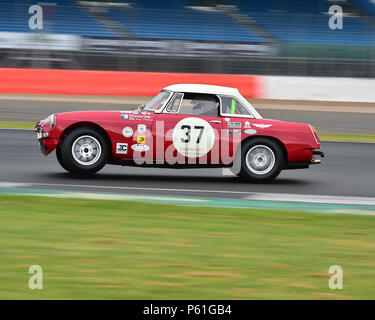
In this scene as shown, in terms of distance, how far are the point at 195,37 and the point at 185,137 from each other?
16.4m

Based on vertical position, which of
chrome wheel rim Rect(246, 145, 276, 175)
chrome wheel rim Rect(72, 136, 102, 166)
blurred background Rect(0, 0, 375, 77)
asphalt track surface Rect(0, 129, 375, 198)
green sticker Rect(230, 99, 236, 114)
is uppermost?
blurred background Rect(0, 0, 375, 77)

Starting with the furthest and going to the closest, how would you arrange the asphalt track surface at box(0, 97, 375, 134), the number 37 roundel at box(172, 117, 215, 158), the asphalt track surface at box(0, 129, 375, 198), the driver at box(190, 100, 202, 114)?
the asphalt track surface at box(0, 97, 375, 134) < the driver at box(190, 100, 202, 114) < the number 37 roundel at box(172, 117, 215, 158) < the asphalt track surface at box(0, 129, 375, 198)

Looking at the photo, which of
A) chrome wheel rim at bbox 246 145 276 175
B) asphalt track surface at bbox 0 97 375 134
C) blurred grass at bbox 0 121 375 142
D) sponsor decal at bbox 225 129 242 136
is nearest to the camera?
sponsor decal at bbox 225 129 242 136

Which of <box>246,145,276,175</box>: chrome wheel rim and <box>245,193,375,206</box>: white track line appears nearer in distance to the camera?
<box>245,193,375,206</box>: white track line

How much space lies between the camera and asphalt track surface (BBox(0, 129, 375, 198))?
31.8ft

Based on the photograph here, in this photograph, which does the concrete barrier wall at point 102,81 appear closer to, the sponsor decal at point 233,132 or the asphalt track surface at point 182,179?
the asphalt track surface at point 182,179

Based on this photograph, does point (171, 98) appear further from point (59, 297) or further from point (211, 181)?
point (59, 297)

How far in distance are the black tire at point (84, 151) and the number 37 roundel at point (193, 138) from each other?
100 centimetres

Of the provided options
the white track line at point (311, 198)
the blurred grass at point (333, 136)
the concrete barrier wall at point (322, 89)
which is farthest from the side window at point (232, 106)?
the concrete barrier wall at point (322, 89)

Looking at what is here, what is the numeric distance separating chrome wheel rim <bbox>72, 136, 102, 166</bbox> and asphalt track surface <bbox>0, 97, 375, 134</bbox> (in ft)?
29.1

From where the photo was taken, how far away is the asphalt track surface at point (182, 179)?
9.69 metres

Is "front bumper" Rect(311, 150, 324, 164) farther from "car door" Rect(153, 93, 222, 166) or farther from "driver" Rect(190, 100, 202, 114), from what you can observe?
"driver" Rect(190, 100, 202, 114)

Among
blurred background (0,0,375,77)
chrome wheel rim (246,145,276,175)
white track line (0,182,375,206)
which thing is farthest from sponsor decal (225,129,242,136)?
blurred background (0,0,375,77)

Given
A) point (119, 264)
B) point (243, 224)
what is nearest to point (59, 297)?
point (119, 264)
